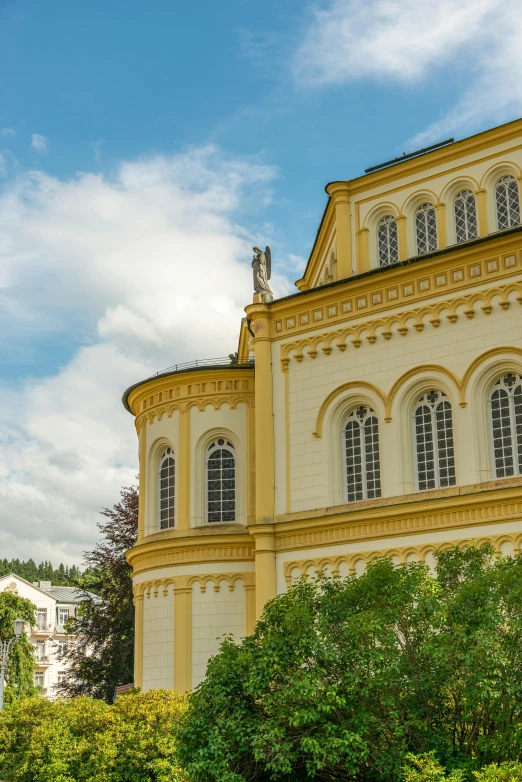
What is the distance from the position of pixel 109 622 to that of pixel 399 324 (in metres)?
19.3

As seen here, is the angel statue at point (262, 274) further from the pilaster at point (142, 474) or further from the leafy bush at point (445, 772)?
the leafy bush at point (445, 772)

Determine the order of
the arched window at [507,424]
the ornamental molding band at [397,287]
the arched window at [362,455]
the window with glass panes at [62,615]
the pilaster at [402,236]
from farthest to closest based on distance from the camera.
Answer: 1. the window with glass panes at [62,615]
2. the pilaster at [402,236]
3. the arched window at [362,455]
4. the ornamental molding band at [397,287]
5. the arched window at [507,424]

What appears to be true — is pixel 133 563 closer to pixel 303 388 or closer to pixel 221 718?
pixel 303 388

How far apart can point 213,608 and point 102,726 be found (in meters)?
4.00

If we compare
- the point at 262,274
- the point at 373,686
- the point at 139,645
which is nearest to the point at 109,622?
the point at 139,645

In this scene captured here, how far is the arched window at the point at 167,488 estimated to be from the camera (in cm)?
2500

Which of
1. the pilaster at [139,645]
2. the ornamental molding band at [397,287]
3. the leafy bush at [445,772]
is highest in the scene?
the ornamental molding band at [397,287]

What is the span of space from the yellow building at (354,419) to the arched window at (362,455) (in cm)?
4

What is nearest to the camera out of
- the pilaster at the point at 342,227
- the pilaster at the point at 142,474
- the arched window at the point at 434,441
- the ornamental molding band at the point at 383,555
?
the ornamental molding band at the point at 383,555

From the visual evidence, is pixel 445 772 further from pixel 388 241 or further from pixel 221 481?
pixel 388 241

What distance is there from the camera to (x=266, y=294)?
78.3ft

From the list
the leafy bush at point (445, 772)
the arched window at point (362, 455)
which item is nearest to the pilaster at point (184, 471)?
the arched window at point (362, 455)

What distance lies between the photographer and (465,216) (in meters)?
23.4

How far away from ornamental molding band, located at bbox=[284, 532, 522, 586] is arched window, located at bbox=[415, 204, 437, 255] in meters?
7.70
